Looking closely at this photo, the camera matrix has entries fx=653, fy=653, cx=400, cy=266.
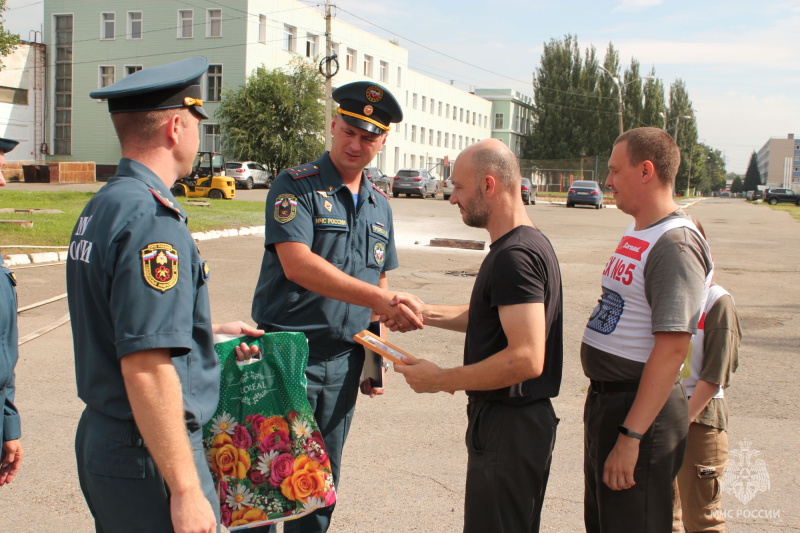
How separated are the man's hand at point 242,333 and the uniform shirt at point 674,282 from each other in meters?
1.36

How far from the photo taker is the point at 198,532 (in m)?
1.71

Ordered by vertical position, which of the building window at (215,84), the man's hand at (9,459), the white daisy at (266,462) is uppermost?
the building window at (215,84)

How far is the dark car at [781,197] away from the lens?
6500cm

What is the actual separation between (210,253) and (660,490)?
1193 centimetres

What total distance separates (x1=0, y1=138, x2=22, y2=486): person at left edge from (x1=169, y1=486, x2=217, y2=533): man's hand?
1252mm

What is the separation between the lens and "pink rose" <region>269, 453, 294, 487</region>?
2.26 m

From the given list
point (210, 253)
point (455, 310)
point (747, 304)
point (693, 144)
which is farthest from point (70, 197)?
point (693, 144)

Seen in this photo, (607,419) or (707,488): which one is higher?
(607,419)

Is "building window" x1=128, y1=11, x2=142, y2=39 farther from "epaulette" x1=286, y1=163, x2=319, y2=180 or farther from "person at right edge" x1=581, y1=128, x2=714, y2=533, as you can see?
"person at right edge" x1=581, y1=128, x2=714, y2=533

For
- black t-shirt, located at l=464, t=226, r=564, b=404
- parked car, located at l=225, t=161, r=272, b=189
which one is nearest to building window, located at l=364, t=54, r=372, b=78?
parked car, located at l=225, t=161, r=272, b=189

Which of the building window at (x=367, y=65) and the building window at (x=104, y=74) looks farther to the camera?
the building window at (x=367, y=65)

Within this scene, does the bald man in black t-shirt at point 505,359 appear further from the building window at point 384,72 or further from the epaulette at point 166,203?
the building window at point 384,72

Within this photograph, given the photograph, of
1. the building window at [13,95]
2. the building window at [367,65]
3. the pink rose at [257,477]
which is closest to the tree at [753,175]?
the building window at [367,65]

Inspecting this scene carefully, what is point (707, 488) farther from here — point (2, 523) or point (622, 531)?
point (2, 523)
